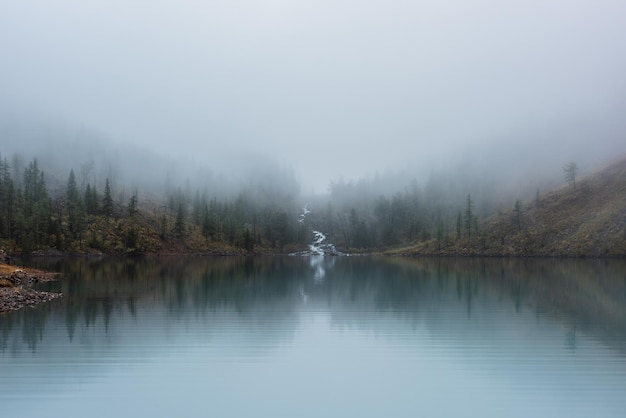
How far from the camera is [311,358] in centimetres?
2800

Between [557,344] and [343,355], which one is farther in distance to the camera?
[557,344]

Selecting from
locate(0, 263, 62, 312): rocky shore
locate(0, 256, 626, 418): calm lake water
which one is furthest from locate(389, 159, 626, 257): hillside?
locate(0, 263, 62, 312): rocky shore

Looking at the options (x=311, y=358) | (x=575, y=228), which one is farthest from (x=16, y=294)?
(x=575, y=228)

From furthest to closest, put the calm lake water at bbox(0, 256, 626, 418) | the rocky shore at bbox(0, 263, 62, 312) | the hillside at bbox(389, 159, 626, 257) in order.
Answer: the hillside at bbox(389, 159, 626, 257) → the rocky shore at bbox(0, 263, 62, 312) → the calm lake water at bbox(0, 256, 626, 418)

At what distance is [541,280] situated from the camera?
78.2m

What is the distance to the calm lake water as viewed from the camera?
20.0m

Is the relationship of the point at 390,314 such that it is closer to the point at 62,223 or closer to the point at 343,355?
the point at 343,355

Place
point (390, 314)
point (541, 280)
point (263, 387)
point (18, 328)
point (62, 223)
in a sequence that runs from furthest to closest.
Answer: point (62, 223)
point (541, 280)
point (390, 314)
point (18, 328)
point (263, 387)

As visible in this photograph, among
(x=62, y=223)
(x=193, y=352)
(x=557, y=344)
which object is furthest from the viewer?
(x=62, y=223)

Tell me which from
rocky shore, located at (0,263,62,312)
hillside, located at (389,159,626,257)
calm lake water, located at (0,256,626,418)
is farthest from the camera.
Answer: hillside, located at (389,159,626,257)

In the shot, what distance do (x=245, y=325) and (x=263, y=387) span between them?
14.8 metres

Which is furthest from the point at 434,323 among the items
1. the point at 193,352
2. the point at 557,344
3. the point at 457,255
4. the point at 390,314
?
the point at 457,255

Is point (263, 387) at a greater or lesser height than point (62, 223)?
lesser

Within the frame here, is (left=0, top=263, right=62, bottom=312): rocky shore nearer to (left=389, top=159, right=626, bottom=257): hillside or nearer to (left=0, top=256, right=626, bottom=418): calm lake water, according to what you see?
(left=0, top=256, right=626, bottom=418): calm lake water
